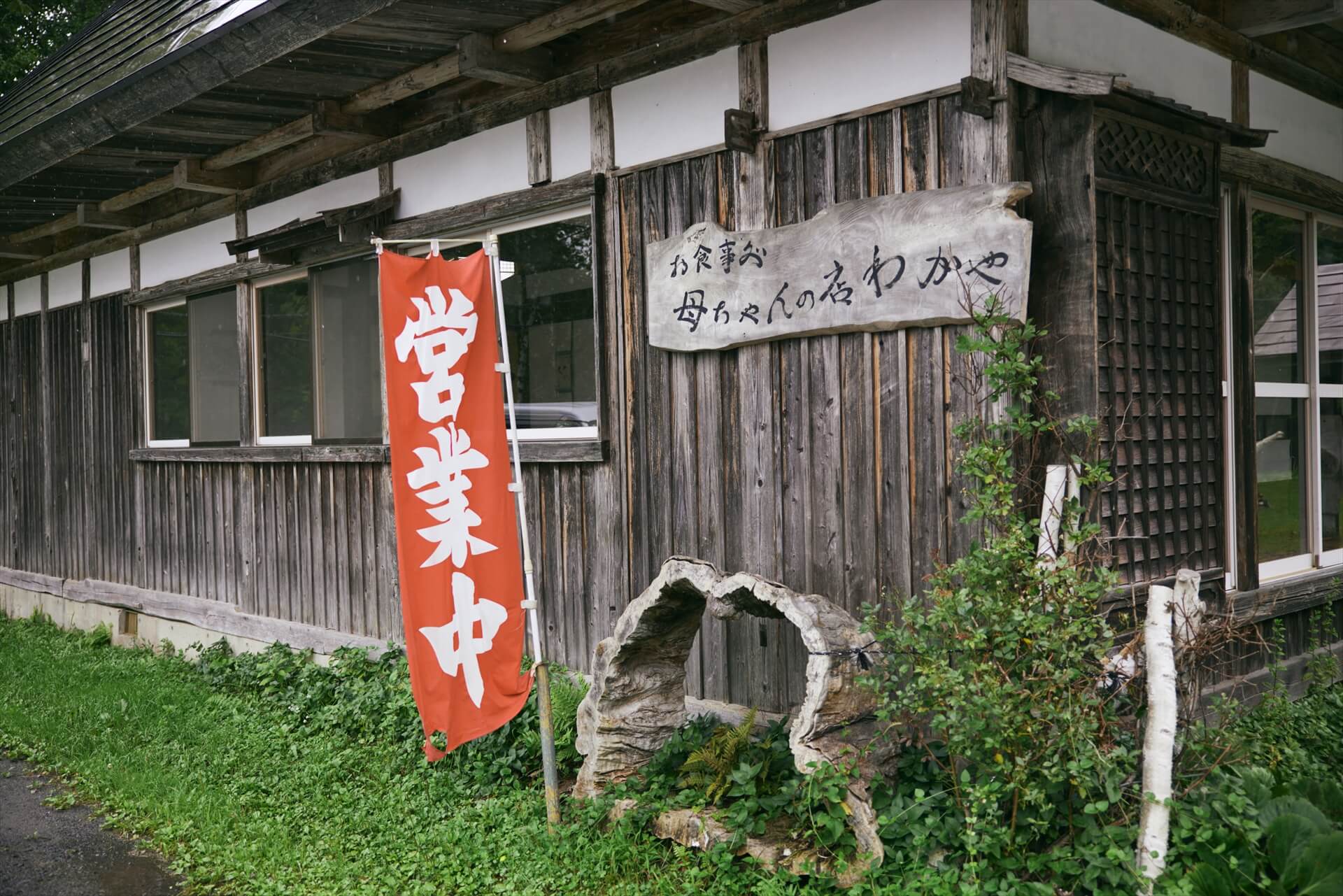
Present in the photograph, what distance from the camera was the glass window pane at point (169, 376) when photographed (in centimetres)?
988

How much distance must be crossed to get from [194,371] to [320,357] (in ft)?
6.89

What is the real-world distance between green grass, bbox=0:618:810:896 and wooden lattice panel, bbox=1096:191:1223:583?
2.24 meters

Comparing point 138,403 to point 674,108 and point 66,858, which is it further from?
point 674,108

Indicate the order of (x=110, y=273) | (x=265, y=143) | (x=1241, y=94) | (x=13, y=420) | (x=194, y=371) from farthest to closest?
(x=13, y=420) < (x=110, y=273) < (x=194, y=371) < (x=265, y=143) < (x=1241, y=94)

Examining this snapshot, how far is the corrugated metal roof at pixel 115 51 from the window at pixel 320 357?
1.80m

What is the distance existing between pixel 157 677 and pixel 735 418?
5658mm

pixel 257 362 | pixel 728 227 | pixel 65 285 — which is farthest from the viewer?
pixel 65 285

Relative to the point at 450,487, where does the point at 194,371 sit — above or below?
above

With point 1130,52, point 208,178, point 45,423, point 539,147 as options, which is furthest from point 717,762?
point 45,423

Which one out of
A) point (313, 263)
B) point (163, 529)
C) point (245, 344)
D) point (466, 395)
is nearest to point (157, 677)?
point (163, 529)

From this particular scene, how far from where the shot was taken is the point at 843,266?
4941 mm

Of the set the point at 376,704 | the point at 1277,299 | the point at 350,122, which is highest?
the point at 350,122

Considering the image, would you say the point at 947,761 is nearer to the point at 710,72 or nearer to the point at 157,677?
the point at 710,72

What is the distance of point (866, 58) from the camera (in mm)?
4934
